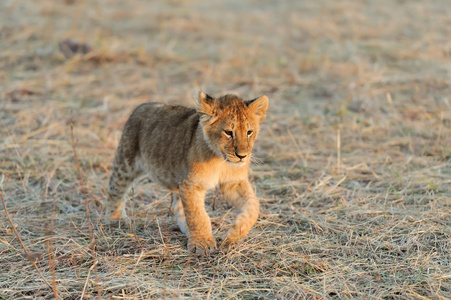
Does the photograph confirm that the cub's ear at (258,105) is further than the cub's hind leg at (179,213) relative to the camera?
No

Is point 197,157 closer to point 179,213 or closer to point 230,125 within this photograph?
point 230,125

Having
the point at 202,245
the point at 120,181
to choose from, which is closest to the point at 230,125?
the point at 202,245

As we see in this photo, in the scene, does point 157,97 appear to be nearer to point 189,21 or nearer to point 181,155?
point 181,155

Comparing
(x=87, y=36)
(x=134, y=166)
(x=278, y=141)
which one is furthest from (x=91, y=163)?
(x=87, y=36)

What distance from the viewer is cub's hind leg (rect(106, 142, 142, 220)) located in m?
5.96

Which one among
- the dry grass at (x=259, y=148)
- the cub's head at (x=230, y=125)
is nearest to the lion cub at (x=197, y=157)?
the cub's head at (x=230, y=125)

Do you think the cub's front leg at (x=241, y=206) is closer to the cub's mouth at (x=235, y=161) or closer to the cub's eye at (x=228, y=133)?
the cub's mouth at (x=235, y=161)

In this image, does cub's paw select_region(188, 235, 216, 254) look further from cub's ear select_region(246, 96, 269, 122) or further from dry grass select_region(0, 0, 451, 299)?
cub's ear select_region(246, 96, 269, 122)

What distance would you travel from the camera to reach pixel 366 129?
834cm

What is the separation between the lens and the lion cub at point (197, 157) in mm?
4958

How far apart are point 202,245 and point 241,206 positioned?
22.8 inches

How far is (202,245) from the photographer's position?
198 inches

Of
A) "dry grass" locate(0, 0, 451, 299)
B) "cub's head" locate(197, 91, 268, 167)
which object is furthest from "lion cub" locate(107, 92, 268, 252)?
"dry grass" locate(0, 0, 451, 299)

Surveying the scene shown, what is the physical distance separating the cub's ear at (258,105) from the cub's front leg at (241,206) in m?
0.68
